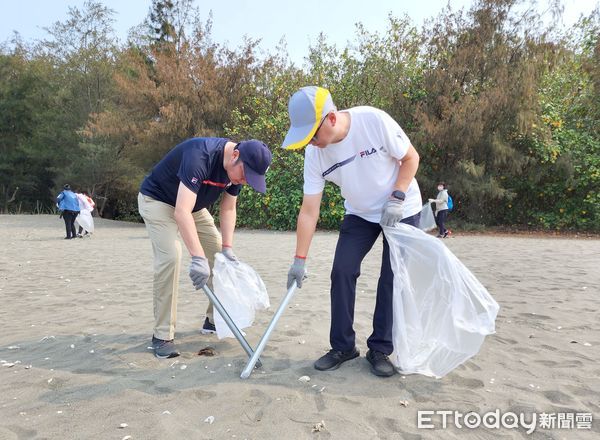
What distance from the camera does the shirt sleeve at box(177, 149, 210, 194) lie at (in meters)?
2.97

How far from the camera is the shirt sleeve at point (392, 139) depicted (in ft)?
8.86

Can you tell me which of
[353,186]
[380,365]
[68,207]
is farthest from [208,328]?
[68,207]

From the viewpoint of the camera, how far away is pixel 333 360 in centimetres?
297

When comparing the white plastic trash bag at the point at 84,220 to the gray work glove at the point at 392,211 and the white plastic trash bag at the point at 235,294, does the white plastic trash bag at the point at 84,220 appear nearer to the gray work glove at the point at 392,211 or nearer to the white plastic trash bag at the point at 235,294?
the white plastic trash bag at the point at 235,294

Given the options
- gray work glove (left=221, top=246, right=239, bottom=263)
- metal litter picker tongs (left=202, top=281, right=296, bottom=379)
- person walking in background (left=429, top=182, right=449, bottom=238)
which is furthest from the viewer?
person walking in background (left=429, top=182, right=449, bottom=238)

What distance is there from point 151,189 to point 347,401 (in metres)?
1.98

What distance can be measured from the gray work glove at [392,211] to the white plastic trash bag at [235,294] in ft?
3.70

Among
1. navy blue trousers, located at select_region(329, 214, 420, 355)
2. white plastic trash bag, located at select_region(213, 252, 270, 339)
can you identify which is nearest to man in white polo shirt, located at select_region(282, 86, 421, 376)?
navy blue trousers, located at select_region(329, 214, 420, 355)

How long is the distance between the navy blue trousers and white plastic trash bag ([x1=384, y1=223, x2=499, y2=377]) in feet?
0.42

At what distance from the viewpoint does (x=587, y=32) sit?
630 inches

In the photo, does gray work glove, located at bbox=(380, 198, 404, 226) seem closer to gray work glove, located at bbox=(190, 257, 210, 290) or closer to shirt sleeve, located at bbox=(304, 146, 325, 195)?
shirt sleeve, located at bbox=(304, 146, 325, 195)

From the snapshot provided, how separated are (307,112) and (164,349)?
1.91 meters

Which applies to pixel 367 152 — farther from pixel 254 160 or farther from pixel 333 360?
pixel 333 360

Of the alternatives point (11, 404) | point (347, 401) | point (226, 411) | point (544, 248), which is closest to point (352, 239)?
point (347, 401)
